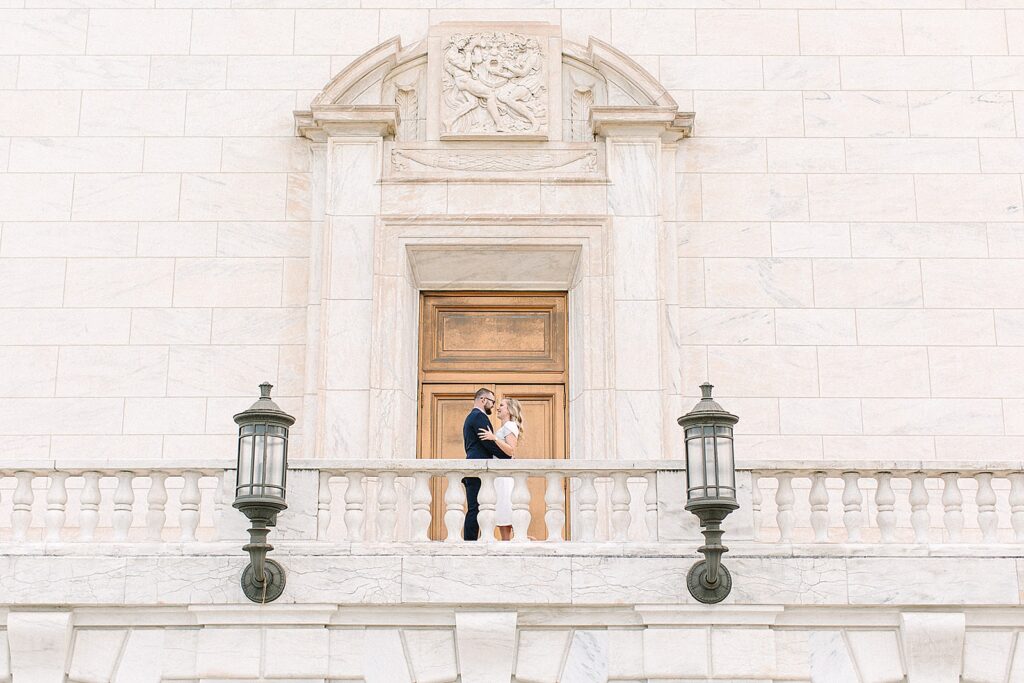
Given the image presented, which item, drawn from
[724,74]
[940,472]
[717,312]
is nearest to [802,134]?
[724,74]

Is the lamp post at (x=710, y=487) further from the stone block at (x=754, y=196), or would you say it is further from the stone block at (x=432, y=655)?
the stone block at (x=754, y=196)

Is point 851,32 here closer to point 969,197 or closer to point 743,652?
point 969,197

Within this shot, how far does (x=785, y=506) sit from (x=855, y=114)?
541 cm

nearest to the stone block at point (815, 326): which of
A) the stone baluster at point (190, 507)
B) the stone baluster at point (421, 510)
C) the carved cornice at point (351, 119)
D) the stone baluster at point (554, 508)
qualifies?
the stone baluster at point (554, 508)

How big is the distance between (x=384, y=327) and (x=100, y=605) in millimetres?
4265

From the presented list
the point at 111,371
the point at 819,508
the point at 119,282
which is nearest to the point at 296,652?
the point at 819,508

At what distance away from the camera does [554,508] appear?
11977 mm

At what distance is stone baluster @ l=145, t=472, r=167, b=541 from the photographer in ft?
39.3

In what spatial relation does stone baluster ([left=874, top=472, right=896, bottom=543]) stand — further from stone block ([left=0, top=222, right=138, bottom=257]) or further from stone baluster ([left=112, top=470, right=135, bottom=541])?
stone block ([left=0, top=222, right=138, bottom=257])

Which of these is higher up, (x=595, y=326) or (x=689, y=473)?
(x=595, y=326)

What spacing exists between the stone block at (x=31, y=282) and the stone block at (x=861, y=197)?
7.89m

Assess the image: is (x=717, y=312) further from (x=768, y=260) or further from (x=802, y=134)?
(x=802, y=134)

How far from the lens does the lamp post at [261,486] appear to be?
37.3 feet

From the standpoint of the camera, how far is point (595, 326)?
1484cm
